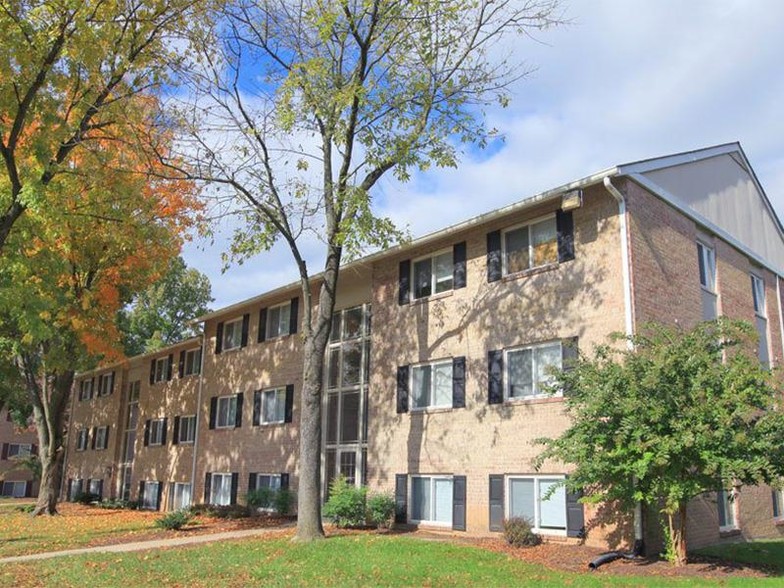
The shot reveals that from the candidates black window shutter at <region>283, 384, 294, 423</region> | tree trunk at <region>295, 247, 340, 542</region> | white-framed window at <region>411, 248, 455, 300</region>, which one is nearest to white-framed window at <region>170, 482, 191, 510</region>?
black window shutter at <region>283, 384, 294, 423</region>

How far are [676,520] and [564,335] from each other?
4177mm

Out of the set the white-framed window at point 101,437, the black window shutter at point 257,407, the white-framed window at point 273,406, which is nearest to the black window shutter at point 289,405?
the white-framed window at point 273,406

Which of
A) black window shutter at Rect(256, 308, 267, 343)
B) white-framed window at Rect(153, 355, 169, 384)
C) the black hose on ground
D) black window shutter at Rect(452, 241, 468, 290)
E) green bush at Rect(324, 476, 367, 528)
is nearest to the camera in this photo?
the black hose on ground

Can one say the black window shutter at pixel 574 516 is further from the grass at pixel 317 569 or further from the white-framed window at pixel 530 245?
the white-framed window at pixel 530 245

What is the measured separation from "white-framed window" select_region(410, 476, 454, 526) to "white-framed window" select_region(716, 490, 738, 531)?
19.6 ft

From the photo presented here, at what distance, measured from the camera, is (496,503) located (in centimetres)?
1576

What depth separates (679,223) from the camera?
54.4ft

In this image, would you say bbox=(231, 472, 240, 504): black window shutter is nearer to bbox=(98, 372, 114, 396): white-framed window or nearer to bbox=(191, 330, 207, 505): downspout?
bbox=(191, 330, 207, 505): downspout

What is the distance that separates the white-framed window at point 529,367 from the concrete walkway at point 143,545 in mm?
6839

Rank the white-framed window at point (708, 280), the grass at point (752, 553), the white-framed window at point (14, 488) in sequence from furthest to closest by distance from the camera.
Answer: the white-framed window at point (14, 488)
the white-framed window at point (708, 280)
the grass at point (752, 553)

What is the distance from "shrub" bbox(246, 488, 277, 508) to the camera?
22.1m

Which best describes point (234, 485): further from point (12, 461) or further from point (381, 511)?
point (12, 461)

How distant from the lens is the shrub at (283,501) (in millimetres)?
21502

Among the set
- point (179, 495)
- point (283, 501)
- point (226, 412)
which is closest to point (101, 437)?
point (179, 495)
